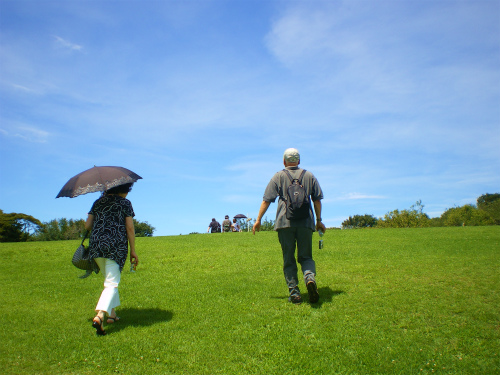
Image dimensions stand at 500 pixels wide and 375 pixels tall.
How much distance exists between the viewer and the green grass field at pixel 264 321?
17.2 ft

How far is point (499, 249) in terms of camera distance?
13.1 m

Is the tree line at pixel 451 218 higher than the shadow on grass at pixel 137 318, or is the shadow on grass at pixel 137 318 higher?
the tree line at pixel 451 218

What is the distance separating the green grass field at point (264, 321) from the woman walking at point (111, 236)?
65 cm

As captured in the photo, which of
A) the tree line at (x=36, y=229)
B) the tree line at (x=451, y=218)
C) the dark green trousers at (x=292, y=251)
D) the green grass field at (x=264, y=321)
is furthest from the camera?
the tree line at (x=451, y=218)

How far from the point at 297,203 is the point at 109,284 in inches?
131

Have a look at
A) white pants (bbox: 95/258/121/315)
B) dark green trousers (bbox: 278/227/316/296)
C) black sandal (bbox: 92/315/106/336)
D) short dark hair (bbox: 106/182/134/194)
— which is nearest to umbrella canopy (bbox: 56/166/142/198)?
short dark hair (bbox: 106/182/134/194)

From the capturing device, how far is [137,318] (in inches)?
281

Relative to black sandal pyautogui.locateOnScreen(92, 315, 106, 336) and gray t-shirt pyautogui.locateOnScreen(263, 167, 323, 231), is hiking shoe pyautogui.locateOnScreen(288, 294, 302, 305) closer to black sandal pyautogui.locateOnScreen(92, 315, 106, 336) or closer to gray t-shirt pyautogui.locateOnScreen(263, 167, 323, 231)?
gray t-shirt pyautogui.locateOnScreen(263, 167, 323, 231)

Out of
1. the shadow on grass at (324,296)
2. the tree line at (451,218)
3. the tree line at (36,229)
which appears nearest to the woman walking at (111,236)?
the shadow on grass at (324,296)

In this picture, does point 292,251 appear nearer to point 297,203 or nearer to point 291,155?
point 297,203

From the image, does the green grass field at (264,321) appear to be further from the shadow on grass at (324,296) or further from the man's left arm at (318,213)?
the man's left arm at (318,213)

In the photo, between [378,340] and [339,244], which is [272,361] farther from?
[339,244]

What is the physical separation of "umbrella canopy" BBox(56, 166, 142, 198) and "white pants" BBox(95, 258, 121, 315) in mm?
1141

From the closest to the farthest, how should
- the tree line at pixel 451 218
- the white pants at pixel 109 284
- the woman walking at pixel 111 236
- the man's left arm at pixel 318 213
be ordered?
the white pants at pixel 109 284 < the woman walking at pixel 111 236 < the man's left arm at pixel 318 213 < the tree line at pixel 451 218
